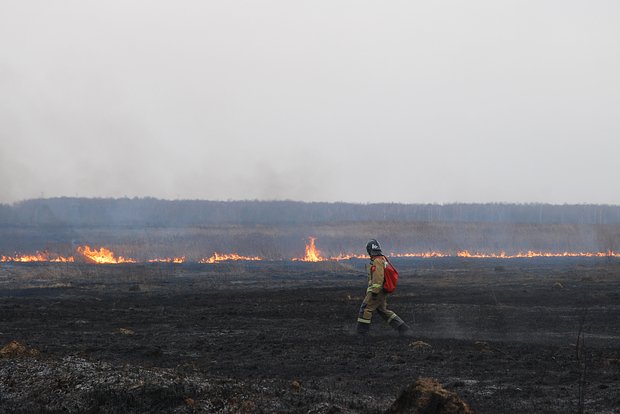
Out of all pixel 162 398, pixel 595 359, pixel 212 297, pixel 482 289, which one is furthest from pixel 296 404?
pixel 482 289

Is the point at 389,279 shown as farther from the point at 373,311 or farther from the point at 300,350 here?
the point at 300,350

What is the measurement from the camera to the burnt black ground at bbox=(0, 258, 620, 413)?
8156 millimetres

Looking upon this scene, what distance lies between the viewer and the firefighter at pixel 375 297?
45.4ft

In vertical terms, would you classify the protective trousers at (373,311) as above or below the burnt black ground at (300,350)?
above

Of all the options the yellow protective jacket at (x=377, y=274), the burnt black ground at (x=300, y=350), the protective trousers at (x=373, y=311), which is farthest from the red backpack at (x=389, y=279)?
the burnt black ground at (x=300, y=350)

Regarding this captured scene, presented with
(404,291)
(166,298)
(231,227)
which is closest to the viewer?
(166,298)

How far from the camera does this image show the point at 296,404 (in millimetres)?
7824

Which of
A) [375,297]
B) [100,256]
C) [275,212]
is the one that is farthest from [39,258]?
[275,212]

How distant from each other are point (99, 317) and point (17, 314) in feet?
8.63

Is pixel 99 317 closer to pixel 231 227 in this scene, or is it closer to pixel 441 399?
pixel 441 399

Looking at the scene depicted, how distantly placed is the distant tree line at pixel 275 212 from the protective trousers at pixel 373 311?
75014mm

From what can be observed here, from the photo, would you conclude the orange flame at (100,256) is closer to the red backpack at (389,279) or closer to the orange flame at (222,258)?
the orange flame at (222,258)

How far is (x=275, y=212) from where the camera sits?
111 metres

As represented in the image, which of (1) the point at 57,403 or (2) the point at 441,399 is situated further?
(1) the point at 57,403
